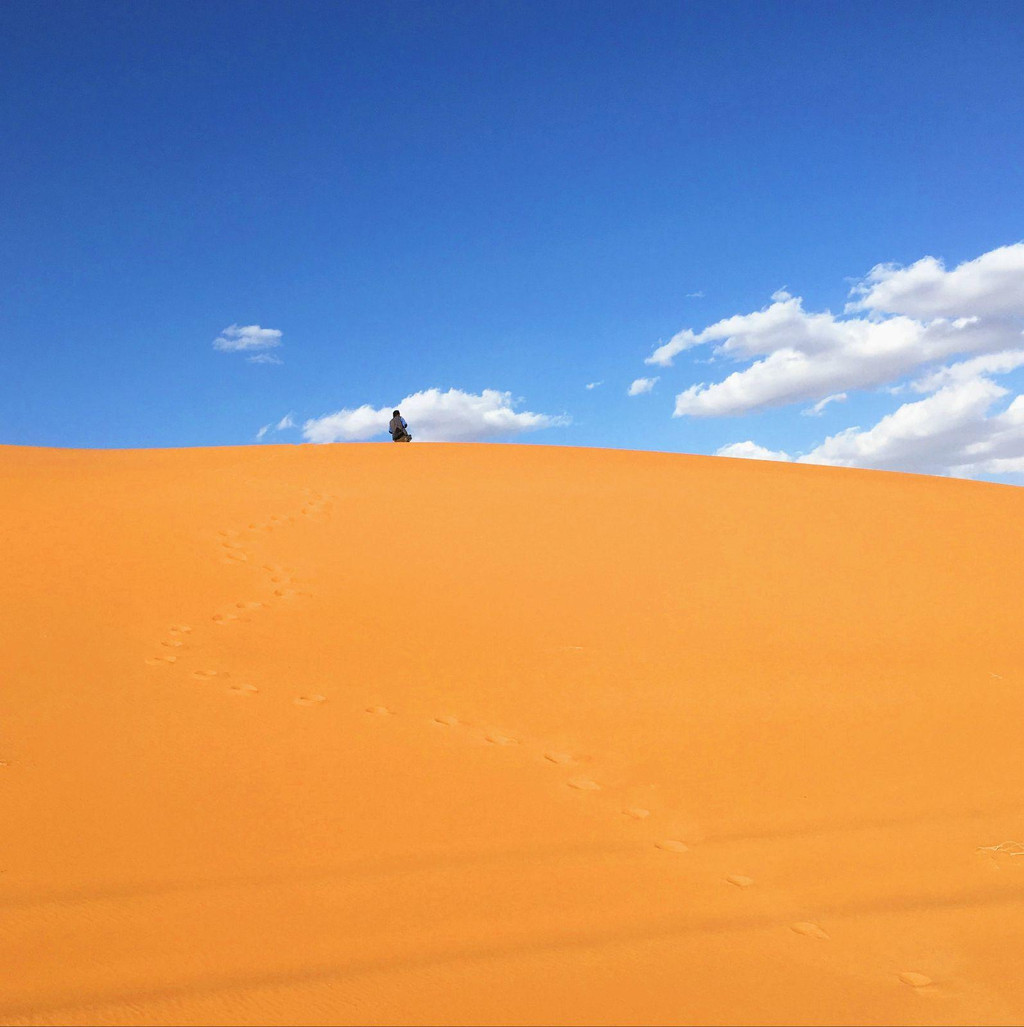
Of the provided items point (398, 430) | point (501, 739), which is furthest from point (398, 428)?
point (501, 739)

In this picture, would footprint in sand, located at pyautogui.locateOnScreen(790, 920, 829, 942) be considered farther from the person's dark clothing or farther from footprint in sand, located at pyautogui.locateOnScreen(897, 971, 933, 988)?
the person's dark clothing

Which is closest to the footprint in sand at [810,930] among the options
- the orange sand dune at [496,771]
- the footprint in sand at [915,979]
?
the orange sand dune at [496,771]

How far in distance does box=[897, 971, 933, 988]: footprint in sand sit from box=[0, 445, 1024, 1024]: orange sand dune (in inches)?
0.4

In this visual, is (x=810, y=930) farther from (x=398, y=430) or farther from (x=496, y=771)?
(x=398, y=430)

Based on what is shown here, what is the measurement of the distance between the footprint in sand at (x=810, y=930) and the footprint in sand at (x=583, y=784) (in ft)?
3.97

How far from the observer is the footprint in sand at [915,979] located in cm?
266

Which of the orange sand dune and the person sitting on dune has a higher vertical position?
the person sitting on dune

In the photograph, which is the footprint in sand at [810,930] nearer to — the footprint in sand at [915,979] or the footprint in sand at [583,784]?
the footprint in sand at [915,979]

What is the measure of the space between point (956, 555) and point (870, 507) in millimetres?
1840

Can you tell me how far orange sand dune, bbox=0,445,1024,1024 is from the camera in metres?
2.61

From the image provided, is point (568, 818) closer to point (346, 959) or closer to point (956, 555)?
point (346, 959)

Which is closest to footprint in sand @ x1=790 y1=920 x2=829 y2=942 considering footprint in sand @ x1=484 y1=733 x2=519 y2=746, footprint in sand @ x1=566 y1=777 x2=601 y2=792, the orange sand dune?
the orange sand dune

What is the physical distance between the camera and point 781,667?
598 cm

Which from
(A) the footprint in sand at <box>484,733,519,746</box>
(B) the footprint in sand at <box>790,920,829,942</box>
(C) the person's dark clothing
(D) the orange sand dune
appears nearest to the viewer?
(D) the orange sand dune
